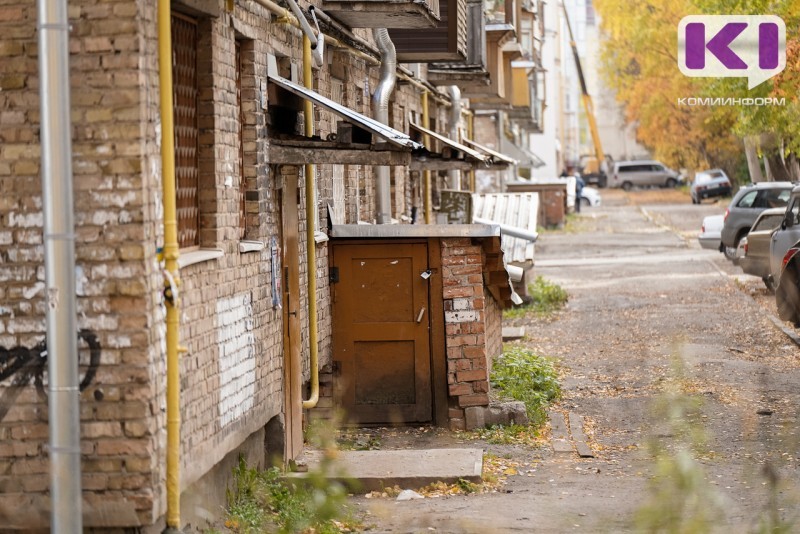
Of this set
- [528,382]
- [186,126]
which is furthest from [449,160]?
[186,126]

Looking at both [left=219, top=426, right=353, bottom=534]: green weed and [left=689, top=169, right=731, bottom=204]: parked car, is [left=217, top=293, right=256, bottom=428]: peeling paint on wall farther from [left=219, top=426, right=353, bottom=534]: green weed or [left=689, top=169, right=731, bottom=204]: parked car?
[left=689, top=169, right=731, bottom=204]: parked car

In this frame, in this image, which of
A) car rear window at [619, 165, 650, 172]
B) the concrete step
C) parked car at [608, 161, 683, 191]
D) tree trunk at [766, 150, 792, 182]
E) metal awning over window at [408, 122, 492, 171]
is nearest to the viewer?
the concrete step

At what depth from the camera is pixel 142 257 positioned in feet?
20.1

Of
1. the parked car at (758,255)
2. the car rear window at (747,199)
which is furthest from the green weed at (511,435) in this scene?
the car rear window at (747,199)

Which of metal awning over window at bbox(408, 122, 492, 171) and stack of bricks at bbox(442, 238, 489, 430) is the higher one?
metal awning over window at bbox(408, 122, 492, 171)

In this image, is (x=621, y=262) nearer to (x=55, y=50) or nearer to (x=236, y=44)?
(x=236, y=44)

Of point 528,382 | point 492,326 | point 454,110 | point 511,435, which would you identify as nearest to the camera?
point 511,435

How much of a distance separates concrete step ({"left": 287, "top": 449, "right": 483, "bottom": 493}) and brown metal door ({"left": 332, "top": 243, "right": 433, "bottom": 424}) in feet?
4.96

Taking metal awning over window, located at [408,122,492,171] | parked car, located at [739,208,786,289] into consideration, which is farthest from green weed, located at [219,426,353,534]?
parked car, located at [739,208,786,289]

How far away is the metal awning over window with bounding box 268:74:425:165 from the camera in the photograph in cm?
866

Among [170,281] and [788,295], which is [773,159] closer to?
[788,295]

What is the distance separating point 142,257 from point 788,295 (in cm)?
1180

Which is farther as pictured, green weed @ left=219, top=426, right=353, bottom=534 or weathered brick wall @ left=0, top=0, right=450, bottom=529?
green weed @ left=219, top=426, right=353, bottom=534

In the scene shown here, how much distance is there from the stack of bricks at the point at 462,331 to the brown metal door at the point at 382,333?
20cm
